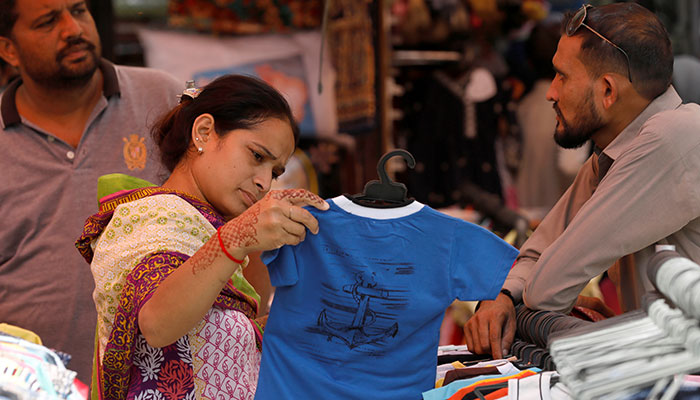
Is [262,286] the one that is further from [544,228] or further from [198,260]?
[544,228]

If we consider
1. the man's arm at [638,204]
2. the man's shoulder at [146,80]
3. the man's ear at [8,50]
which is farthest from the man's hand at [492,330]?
the man's ear at [8,50]

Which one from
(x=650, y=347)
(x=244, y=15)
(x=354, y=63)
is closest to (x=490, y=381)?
(x=650, y=347)

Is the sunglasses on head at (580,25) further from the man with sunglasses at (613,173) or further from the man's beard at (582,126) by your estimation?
the man's beard at (582,126)

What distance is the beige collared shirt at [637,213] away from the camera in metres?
1.73

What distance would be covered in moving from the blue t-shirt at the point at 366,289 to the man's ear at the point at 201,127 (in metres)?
0.39

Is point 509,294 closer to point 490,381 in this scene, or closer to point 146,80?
point 490,381

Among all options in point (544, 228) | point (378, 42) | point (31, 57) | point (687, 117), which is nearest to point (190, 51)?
point (378, 42)

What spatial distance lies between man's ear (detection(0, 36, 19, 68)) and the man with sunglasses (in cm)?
186

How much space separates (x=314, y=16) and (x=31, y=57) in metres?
2.05

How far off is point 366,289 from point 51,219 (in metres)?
1.40

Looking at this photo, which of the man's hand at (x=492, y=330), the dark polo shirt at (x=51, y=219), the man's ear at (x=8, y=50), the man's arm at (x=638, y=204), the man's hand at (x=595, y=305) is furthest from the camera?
the man's ear at (x=8, y=50)

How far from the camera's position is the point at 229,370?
1.73 metres

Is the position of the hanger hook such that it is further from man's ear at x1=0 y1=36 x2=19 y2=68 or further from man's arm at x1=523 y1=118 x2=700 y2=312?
man's ear at x1=0 y1=36 x2=19 y2=68

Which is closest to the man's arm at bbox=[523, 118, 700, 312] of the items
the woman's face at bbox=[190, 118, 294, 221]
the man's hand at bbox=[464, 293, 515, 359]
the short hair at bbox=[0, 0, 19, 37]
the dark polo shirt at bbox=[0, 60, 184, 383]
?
the man's hand at bbox=[464, 293, 515, 359]
